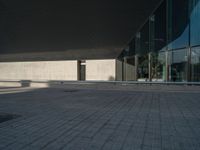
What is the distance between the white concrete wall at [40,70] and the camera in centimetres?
2388

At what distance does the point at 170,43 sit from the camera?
47.1 feet

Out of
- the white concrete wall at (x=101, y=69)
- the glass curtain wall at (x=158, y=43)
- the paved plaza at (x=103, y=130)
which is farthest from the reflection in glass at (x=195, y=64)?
the white concrete wall at (x=101, y=69)

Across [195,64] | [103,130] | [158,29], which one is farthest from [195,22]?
[103,130]

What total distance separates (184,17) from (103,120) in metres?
11.3

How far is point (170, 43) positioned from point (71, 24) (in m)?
8.81

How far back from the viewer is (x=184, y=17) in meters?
13.6

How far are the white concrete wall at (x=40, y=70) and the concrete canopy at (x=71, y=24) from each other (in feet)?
4.82

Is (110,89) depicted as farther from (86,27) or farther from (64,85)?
(86,27)

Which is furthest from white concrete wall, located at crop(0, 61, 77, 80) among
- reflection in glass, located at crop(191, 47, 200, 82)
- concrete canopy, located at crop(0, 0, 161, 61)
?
reflection in glass, located at crop(191, 47, 200, 82)

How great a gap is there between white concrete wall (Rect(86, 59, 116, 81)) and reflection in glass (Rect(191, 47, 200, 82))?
9871 millimetres

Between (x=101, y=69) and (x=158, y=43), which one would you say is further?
(x=101, y=69)

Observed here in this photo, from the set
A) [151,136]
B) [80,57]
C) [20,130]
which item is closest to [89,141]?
[151,136]

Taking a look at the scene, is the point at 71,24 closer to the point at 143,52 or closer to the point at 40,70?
Answer: the point at 143,52

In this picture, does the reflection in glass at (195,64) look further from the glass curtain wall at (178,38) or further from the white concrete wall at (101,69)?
the white concrete wall at (101,69)
